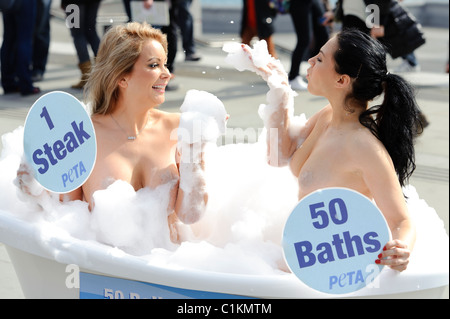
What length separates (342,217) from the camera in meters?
1.93

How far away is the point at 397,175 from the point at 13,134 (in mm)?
1346

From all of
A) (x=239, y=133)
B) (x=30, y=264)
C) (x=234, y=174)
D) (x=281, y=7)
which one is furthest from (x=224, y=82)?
(x=30, y=264)

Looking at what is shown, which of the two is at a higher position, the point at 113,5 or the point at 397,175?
the point at 397,175

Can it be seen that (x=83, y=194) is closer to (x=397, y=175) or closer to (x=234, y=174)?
(x=234, y=174)

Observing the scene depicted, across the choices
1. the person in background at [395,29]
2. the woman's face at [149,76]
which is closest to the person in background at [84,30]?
the person in background at [395,29]

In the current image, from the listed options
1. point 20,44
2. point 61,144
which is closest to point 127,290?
point 61,144

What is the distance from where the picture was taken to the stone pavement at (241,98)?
4473 millimetres

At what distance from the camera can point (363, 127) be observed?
7.10ft

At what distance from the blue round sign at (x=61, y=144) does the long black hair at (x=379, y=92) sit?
2.53 feet

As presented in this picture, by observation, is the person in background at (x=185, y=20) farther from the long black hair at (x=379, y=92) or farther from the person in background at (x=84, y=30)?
the long black hair at (x=379, y=92)

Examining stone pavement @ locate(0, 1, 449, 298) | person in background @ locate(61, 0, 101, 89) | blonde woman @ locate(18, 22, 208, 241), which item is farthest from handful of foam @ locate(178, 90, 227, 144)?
person in background @ locate(61, 0, 101, 89)

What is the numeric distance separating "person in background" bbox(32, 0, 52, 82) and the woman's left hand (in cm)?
545

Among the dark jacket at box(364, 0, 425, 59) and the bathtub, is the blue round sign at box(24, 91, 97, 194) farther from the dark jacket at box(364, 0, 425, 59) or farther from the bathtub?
the dark jacket at box(364, 0, 425, 59)

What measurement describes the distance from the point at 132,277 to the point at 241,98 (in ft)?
14.5
